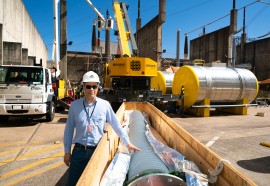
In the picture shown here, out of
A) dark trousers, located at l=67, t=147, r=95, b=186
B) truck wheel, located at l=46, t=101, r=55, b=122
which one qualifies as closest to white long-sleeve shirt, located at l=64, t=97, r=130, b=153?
dark trousers, located at l=67, t=147, r=95, b=186

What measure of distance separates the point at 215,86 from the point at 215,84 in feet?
0.38

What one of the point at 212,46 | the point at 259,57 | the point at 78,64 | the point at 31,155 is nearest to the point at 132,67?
the point at 31,155

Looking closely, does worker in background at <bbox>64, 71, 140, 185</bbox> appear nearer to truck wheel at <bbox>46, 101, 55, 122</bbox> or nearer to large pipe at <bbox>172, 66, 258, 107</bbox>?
truck wheel at <bbox>46, 101, 55, 122</bbox>

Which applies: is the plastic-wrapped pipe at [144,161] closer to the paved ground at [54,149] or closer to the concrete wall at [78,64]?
the paved ground at [54,149]

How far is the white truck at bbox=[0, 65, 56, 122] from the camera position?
1020 cm

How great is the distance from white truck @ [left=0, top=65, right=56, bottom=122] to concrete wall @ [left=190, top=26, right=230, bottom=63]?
27509mm

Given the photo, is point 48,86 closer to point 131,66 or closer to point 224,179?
point 131,66

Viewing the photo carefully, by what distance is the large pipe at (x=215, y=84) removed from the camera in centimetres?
1414

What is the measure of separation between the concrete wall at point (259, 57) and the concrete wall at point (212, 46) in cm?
603

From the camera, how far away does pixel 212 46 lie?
3919 cm

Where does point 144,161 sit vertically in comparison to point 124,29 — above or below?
below

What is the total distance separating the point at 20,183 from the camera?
16.2 feet

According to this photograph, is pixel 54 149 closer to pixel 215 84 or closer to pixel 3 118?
pixel 3 118

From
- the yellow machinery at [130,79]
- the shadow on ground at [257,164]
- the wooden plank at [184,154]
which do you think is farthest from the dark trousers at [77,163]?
the yellow machinery at [130,79]
